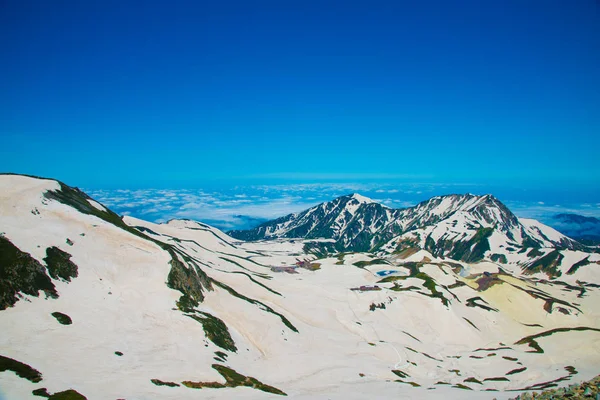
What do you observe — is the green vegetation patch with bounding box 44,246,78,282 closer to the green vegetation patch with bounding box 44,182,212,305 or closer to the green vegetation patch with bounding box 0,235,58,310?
the green vegetation patch with bounding box 0,235,58,310

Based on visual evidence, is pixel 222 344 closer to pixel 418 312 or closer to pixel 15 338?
pixel 15 338

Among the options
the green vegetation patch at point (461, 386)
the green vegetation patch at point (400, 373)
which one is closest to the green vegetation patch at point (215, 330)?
the green vegetation patch at point (400, 373)

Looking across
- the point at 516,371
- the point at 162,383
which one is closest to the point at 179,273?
the point at 162,383

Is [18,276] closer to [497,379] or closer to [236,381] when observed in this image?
[236,381]

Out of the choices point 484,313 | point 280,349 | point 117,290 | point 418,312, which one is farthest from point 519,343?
point 117,290

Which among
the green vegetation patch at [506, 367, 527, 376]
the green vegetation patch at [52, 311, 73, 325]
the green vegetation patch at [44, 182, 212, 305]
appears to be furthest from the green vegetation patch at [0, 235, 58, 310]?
the green vegetation patch at [506, 367, 527, 376]

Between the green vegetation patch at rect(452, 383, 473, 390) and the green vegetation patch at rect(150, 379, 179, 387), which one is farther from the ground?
the green vegetation patch at rect(150, 379, 179, 387)
